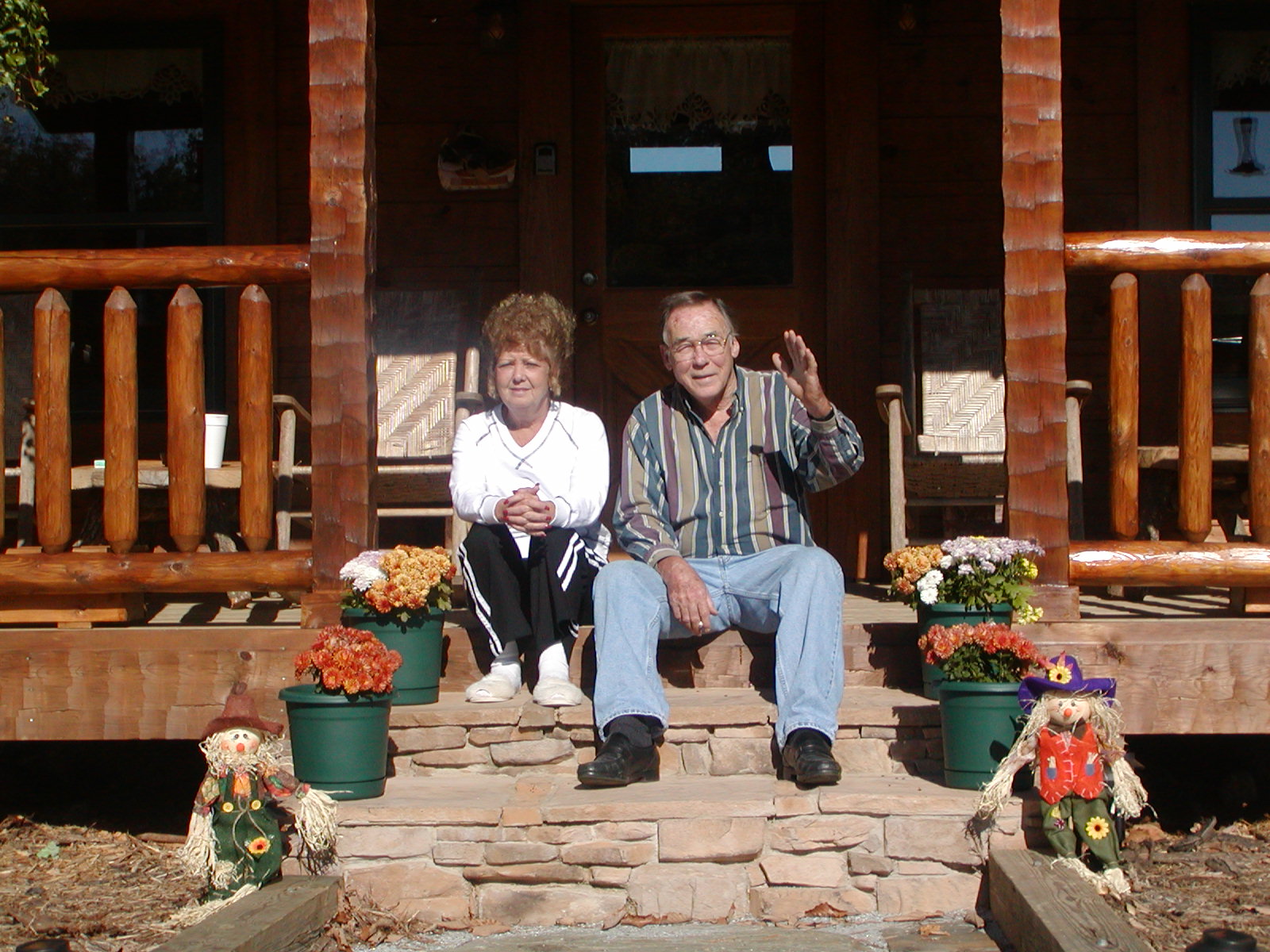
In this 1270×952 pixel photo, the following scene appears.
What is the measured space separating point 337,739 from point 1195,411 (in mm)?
2392

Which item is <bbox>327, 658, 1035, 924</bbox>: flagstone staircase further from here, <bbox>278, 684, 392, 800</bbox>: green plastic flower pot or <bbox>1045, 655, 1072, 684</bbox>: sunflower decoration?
<bbox>1045, 655, 1072, 684</bbox>: sunflower decoration

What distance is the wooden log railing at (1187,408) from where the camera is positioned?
370 cm

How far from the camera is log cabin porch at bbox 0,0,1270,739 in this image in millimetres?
3637

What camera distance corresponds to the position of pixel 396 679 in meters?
3.56

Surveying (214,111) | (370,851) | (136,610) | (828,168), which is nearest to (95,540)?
(136,610)

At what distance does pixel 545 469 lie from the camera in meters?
3.85

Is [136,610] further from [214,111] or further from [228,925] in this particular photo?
[214,111]

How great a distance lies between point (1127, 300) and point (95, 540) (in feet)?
12.0

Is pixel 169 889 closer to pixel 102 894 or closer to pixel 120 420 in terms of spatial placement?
pixel 102 894

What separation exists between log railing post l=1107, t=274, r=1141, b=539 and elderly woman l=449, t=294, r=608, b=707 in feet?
4.59

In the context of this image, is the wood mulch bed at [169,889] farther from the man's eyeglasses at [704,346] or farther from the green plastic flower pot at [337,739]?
the man's eyeglasses at [704,346]

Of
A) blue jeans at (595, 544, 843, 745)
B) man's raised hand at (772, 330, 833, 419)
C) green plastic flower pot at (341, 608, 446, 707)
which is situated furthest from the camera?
green plastic flower pot at (341, 608, 446, 707)

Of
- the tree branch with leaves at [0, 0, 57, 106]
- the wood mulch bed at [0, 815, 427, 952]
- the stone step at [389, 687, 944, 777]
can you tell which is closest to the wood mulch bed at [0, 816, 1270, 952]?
the wood mulch bed at [0, 815, 427, 952]

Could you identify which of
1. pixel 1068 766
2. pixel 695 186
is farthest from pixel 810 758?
pixel 695 186
